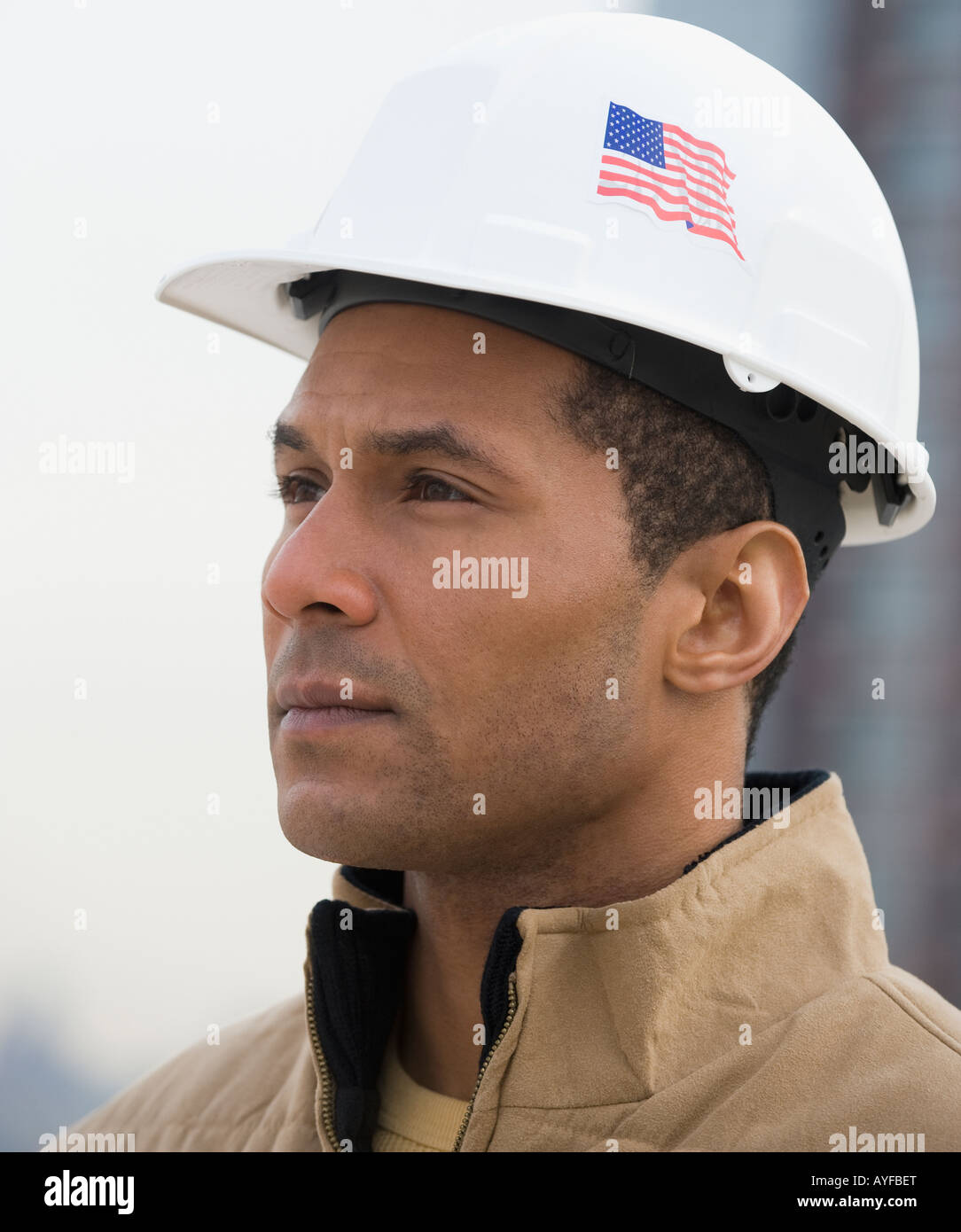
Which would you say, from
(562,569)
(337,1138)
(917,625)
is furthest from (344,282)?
(917,625)

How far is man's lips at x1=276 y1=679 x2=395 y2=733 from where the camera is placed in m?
2.45

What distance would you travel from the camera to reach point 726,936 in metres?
2.37

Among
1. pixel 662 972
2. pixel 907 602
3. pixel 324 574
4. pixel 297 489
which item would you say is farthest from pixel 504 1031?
pixel 907 602

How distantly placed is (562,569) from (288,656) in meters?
0.56

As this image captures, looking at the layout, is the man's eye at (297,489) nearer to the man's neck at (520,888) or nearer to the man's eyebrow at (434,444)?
the man's eyebrow at (434,444)

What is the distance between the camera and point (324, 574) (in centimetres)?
247

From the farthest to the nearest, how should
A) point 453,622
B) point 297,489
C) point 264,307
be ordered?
point 264,307
point 297,489
point 453,622

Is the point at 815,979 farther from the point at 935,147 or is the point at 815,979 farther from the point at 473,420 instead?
the point at 935,147

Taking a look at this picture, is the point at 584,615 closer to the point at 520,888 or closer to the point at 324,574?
the point at 324,574

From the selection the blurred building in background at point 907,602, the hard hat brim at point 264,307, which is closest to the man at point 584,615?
the hard hat brim at point 264,307

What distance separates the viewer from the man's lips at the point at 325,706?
245cm

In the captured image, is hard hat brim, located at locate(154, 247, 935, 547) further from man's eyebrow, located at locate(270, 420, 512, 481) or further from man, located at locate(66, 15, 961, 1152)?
man's eyebrow, located at locate(270, 420, 512, 481)

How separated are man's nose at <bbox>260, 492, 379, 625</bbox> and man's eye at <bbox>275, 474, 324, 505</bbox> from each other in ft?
0.96

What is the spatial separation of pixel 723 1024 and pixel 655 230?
1497mm
